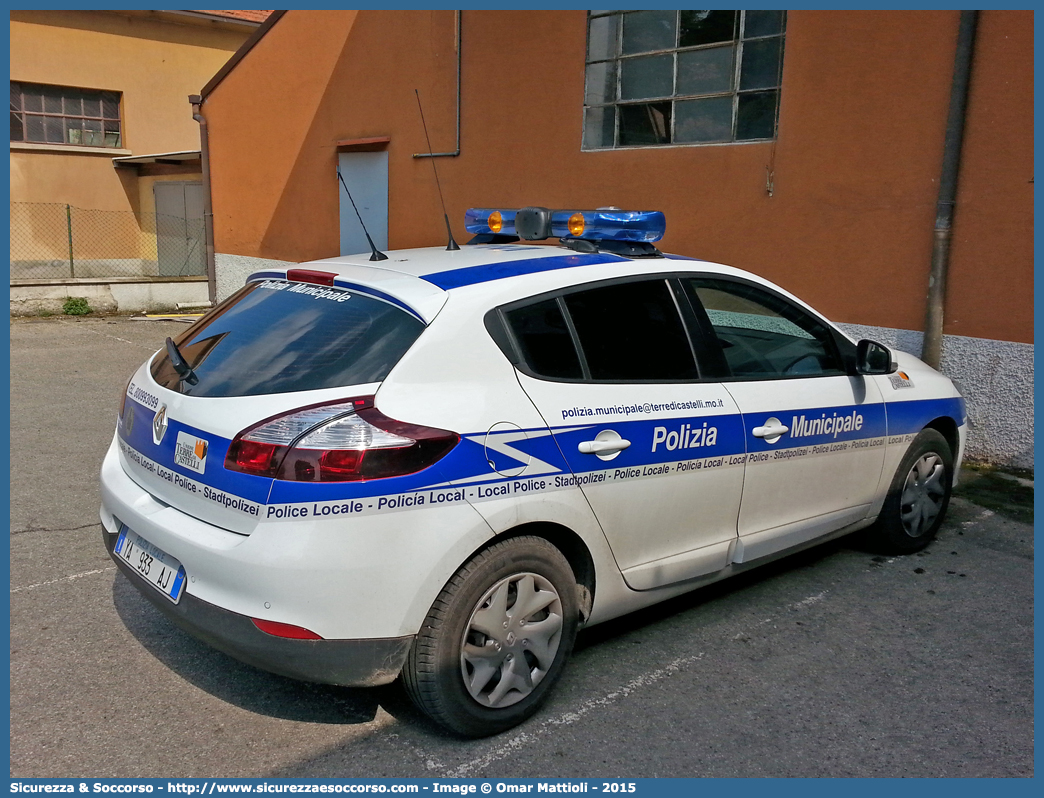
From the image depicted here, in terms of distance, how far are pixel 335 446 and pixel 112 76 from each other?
19.6 m

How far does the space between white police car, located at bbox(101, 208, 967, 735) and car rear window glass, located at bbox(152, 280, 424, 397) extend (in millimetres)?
11

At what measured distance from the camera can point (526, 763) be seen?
2.91 meters

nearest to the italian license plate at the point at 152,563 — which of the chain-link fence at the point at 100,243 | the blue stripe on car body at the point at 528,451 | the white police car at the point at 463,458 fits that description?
the white police car at the point at 463,458

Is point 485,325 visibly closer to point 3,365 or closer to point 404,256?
A: point 404,256

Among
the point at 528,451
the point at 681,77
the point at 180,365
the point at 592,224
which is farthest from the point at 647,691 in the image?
the point at 681,77

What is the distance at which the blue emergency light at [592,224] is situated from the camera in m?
3.83

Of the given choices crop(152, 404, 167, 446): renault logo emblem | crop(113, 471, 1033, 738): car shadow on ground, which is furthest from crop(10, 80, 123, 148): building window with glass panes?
crop(152, 404, 167, 446): renault logo emblem

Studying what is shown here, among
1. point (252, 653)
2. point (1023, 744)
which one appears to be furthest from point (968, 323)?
point (252, 653)

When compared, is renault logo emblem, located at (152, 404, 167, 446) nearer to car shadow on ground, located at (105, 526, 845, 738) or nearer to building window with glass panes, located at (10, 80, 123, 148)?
car shadow on ground, located at (105, 526, 845, 738)

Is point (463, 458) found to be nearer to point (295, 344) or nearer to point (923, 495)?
point (295, 344)

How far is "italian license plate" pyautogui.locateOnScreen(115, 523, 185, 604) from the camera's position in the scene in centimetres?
289

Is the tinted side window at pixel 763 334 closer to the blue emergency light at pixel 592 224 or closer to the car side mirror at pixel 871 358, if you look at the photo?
the car side mirror at pixel 871 358

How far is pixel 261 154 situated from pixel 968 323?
10611 mm

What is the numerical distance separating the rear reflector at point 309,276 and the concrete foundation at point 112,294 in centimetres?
1198
